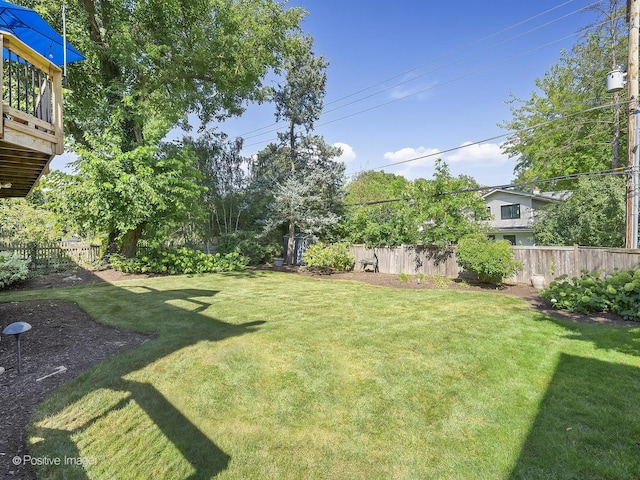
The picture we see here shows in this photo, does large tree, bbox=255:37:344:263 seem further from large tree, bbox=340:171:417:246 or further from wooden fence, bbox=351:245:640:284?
wooden fence, bbox=351:245:640:284

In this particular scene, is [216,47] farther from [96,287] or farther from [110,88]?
[96,287]

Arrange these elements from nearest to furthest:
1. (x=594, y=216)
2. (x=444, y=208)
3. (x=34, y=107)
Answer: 1. (x=34, y=107)
2. (x=444, y=208)
3. (x=594, y=216)

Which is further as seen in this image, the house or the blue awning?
the house

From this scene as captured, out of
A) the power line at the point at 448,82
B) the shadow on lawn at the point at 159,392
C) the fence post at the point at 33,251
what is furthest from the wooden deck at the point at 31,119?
the power line at the point at 448,82

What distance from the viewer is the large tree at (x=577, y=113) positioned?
1328 centimetres

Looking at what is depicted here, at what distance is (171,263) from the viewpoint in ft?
37.6

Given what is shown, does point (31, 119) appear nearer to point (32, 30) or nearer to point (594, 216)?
point (32, 30)

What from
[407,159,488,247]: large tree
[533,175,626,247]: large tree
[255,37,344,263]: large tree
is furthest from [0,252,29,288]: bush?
[533,175,626,247]: large tree

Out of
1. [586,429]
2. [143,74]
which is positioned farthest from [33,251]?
[586,429]

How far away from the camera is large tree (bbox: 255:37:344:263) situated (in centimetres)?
1452

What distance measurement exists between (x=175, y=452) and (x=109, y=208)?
953cm

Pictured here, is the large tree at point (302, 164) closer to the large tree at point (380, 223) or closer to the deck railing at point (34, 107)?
the large tree at point (380, 223)

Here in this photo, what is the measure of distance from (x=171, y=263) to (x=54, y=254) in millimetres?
3881

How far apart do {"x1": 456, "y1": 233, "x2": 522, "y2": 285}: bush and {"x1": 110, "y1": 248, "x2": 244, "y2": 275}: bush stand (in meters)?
8.72
